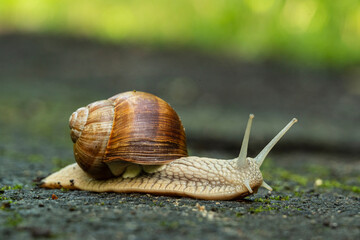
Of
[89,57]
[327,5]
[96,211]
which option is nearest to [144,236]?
[96,211]

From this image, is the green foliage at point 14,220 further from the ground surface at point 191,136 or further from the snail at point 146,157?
the snail at point 146,157

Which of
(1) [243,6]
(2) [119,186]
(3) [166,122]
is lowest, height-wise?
(2) [119,186]

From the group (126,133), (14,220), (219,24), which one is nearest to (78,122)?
(126,133)

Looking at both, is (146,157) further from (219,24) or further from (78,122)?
(219,24)

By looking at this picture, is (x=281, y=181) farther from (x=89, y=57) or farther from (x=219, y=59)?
(x=89, y=57)

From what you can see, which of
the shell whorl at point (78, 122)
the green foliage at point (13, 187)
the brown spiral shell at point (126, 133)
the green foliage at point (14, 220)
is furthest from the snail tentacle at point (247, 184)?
the green foliage at point (13, 187)

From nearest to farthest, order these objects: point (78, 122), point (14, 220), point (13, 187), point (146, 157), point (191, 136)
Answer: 1. point (14, 220)
2. point (146, 157)
3. point (78, 122)
4. point (13, 187)
5. point (191, 136)
